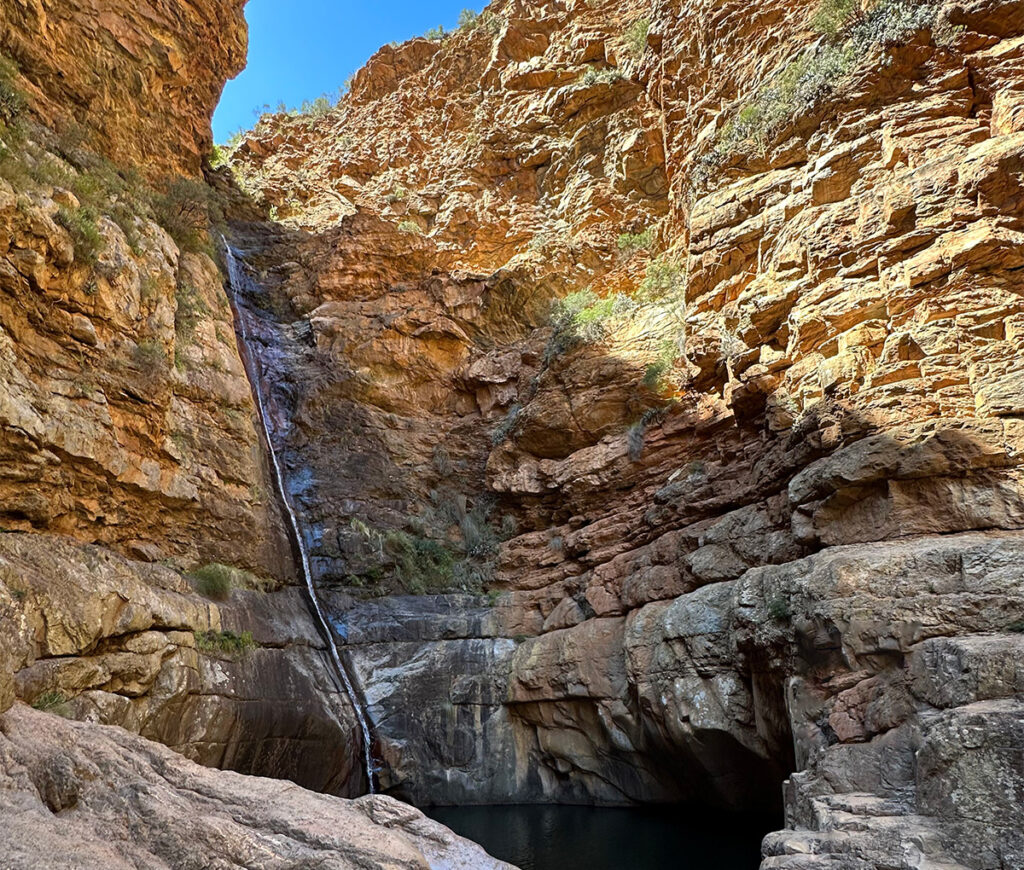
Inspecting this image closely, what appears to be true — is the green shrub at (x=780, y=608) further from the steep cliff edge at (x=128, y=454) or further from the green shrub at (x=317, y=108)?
the green shrub at (x=317, y=108)

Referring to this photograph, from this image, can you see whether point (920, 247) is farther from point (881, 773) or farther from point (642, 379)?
point (881, 773)

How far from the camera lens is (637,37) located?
22.9m

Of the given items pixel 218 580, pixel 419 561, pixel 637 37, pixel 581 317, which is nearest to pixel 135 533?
pixel 218 580

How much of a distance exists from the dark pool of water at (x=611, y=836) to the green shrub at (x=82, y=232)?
35.4 ft

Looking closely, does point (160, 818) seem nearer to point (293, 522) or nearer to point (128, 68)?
point (293, 522)

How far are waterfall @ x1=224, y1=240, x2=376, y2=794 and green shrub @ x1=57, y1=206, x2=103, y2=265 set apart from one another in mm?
6087

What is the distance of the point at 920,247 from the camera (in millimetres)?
10406

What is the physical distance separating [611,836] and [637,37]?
75.6ft

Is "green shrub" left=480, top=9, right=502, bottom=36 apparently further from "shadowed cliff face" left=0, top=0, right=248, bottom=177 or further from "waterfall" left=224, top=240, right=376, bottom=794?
"waterfall" left=224, top=240, right=376, bottom=794

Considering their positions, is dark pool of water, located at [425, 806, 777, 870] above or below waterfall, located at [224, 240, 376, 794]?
below

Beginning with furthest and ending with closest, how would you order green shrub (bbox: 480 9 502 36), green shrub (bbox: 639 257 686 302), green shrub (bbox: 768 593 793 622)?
green shrub (bbox: 480 9 502 36) < green shrub (bbox: 639 257 686 302) < green shrub (bbox: 768 593 793 622)

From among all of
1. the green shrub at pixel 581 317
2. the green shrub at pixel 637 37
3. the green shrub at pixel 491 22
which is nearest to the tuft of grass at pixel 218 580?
the green shrub at pixel 581 317

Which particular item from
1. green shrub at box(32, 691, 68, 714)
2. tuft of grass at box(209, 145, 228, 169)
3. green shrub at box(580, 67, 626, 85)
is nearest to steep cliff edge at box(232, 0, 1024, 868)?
green shrub at box(580, 67, 626, 85)

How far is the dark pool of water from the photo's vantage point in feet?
33.2
